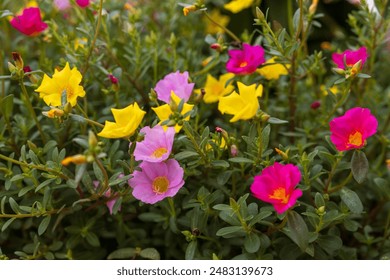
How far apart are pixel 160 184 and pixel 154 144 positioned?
86 millimetres

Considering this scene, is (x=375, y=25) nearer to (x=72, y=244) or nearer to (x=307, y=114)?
(x=307, y=114)

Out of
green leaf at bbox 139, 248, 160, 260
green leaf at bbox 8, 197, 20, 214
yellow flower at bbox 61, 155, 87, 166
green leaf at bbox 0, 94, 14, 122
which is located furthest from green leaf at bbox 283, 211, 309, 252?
green leaf at bbox 0, 94, 14, 122

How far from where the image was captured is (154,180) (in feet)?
3.72

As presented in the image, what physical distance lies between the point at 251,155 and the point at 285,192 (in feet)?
0.48

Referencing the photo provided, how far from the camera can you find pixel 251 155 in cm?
114

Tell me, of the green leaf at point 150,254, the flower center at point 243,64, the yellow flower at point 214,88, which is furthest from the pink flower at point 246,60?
the green leaf at point 150,254

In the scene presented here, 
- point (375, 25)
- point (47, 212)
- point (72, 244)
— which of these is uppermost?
point (375, 25)

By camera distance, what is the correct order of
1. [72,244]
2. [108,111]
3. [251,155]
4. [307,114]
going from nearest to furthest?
[251,155] → [72,244] → [108,111] → [307,114]

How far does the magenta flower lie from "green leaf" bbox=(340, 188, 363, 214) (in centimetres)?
40

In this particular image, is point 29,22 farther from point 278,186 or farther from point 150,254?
point 278,186

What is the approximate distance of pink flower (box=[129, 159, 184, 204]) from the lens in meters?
1.11

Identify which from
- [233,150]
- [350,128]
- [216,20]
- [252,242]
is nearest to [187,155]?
[233,150]

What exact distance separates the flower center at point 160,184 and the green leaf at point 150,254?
6.4 inches
